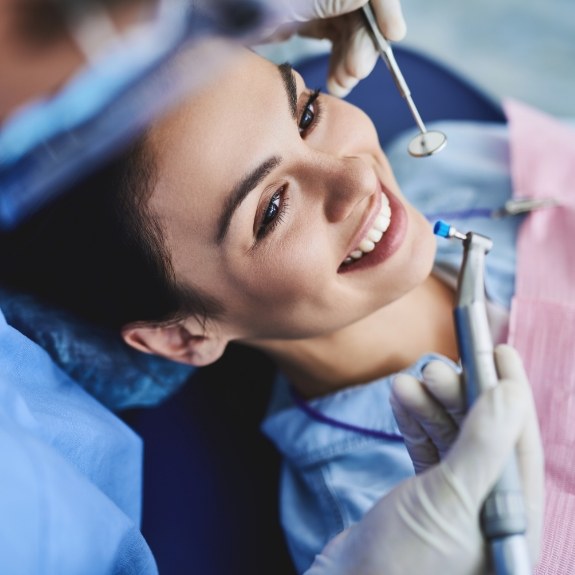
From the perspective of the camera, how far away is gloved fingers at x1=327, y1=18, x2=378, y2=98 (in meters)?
0.94

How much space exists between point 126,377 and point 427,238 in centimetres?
50


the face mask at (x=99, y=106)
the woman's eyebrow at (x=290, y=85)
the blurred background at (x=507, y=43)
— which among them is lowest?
the blurred background at (x=507, y=43)

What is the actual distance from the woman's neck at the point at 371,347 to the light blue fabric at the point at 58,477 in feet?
0.91

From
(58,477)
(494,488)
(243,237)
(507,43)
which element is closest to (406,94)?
(243,237)

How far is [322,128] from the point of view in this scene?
0.85 meters

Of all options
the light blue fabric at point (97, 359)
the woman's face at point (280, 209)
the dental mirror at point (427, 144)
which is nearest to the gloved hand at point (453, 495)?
the woman's face at point (280, 209)

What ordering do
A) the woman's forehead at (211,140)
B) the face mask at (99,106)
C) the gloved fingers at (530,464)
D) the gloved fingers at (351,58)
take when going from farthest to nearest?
the gloved fingers at (351,58)
the woman's forehead at (211,140)
the gloved fingers at (530,464)
the face mask at (99,106)

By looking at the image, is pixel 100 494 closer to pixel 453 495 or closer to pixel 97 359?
pixel 97 359

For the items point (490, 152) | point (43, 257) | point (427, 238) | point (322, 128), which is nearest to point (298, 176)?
point (322, 128)

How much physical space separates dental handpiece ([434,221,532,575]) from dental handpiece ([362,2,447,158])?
0.24 meters

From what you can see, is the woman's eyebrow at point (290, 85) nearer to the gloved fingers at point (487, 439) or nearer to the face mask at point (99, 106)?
the face mask at point (99, 106)

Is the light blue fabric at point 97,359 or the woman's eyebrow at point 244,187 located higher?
the woman's eyebrow at point 244,187

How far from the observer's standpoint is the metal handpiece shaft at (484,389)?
53 centimetres

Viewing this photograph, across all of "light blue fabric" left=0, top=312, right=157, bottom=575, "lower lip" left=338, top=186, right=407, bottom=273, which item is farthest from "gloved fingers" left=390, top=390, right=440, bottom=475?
"light blue fabric" left=0, top=312, right=157, bottom=575
